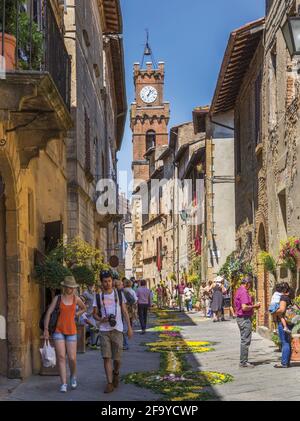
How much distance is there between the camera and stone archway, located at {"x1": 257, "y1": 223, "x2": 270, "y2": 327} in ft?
62.3

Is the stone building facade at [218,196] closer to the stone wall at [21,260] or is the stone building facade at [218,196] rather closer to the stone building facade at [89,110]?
the stone building facade at [89,110]

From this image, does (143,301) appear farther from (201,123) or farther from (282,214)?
(201,123)

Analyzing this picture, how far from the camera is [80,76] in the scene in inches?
776

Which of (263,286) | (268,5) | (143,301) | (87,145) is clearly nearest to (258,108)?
(268,5)

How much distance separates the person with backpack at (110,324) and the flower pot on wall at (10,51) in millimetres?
3080

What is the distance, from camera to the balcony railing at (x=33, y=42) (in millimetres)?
8641

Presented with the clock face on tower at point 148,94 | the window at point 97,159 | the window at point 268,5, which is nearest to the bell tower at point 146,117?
the clock face on tower at point 148,94

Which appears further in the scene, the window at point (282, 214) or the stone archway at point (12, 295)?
the window at point (282, 214)

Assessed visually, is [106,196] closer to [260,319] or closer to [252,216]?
[252,216]

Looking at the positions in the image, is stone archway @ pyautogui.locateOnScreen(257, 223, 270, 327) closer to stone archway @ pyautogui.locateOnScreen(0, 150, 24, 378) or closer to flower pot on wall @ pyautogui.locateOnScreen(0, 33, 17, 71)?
stone archway @ pyautogui.locateOnScreen(0, 150, 24, 378)
